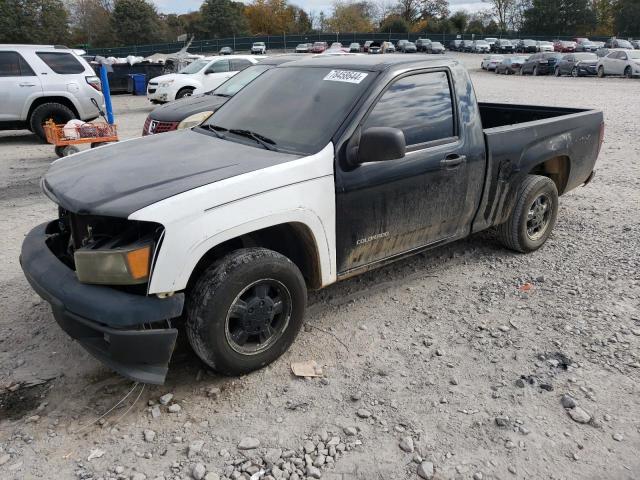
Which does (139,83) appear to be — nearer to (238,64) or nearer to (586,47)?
(238,64)

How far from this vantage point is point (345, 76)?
12.5 ft

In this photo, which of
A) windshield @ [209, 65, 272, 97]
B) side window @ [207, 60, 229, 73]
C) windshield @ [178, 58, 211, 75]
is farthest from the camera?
windshield @ [178, 58, 211, 75]

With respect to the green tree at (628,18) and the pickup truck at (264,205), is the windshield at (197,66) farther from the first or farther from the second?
the green tree at (628,18)

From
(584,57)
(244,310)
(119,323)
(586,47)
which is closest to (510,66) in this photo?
(584,57)

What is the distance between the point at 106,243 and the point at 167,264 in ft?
1.32

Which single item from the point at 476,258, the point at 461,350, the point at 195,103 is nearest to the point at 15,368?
the point at 461,350

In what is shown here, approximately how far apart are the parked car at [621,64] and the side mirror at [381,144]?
3032 centimetres

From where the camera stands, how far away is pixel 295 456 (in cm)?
270

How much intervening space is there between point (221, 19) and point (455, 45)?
33.2 metres

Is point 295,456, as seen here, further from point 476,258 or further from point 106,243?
point 476,258

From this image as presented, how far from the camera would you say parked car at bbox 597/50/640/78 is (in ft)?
92.2

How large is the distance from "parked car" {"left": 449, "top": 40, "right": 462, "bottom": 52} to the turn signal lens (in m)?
70.1

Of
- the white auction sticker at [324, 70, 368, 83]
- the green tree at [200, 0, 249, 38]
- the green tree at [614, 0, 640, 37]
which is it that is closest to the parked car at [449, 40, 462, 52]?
the green tree at [614, 0, 640, 37]

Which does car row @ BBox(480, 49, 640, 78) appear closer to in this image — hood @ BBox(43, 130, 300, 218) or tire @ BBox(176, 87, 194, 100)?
tire @ BBox(176, 87, 194, 100)
